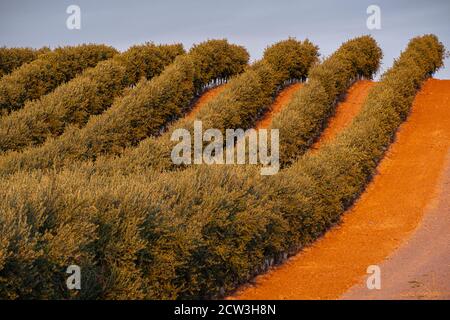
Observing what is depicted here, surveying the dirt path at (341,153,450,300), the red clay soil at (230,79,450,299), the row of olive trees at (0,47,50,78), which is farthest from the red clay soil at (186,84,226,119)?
the dirt path at (341,153,450,300)

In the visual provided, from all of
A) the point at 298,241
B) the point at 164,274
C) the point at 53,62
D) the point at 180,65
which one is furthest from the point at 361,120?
the point at 53,62

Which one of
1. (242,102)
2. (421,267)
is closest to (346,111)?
(242,102)

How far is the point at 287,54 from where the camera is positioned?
204 feet

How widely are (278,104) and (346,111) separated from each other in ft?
21.4

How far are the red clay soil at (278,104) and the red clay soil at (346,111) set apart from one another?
4.33 metres

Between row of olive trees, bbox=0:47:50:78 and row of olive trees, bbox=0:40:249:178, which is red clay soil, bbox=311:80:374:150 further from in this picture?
row of olive trees, bbox=0:47:50:78

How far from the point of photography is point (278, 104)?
57062 mm

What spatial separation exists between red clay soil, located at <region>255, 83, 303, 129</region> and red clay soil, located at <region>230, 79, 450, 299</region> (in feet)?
35.8

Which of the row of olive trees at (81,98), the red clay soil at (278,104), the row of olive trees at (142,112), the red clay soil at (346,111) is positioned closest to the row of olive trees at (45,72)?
the row of olive trees at (81,98)

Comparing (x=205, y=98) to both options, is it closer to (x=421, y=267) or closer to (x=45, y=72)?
(x=45, y=72)

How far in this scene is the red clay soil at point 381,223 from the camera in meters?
22.7

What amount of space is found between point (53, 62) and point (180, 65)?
13947 millimetres

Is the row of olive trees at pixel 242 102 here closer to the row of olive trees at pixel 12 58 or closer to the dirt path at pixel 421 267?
the dirt path at pixel 421 267
